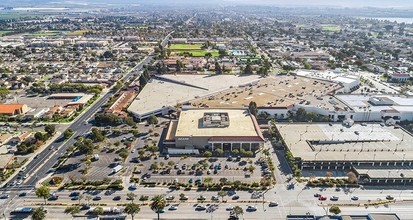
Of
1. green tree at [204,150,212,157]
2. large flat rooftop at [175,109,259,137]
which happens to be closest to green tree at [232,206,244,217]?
green tree at [204,150,212,157]

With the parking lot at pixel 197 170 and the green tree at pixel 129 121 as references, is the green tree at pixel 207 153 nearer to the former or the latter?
the parking lot at pixel 197 170

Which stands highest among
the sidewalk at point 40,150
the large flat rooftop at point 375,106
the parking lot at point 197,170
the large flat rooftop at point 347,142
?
the large flat rooftop at point 375,106

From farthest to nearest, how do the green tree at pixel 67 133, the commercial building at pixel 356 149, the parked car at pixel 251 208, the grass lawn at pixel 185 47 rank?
the grass lawn at pixel 185 47
the green tree at pixel 67 133
the commercial building at pixel 356 149
the parked car at pixel 251 208

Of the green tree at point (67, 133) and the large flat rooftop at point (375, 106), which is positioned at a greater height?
the large flat rooftop at point (375, 106)

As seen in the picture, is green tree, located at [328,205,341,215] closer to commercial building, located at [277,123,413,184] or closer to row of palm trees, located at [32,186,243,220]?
row of palm trees, located at [32,186,243,220]

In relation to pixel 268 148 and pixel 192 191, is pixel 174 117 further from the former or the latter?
pixel 192 191

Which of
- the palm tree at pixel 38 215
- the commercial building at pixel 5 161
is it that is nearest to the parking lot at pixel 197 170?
the palm tree at pixel 38 215
